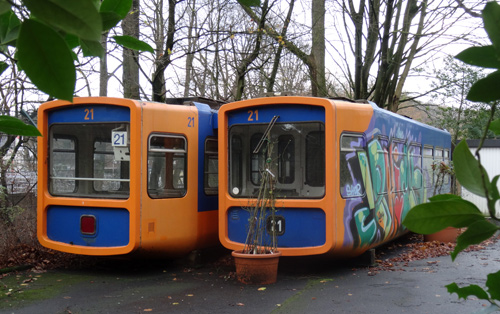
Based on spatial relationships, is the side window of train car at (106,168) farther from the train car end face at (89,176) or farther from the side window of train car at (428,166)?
the side window of train car at (428,166)

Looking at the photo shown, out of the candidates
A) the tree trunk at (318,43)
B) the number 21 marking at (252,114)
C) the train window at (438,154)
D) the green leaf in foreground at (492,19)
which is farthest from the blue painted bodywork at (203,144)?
the green leaf in foreground at (492,19)

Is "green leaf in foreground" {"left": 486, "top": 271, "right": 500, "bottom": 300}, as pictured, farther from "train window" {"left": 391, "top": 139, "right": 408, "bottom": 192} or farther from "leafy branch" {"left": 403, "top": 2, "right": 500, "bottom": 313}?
"train window" {"left": 391, "top": 139, "right": 408, "bottom": 192}

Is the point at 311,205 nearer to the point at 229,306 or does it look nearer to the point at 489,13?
the point at 229,306

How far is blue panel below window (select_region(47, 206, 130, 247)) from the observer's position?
9.02 metres

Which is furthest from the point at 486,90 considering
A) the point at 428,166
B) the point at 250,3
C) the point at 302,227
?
the point at 428,166

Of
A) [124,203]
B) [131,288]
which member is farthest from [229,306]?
[124,203]

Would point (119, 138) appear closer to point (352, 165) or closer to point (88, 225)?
point (88, 225)

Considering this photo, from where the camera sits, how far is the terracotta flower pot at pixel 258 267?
8594 mm

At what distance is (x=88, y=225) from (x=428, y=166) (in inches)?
319

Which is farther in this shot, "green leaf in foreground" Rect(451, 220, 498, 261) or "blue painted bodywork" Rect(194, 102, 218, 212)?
"blue painted bodywork" Rect(194, 102, 218, 212)

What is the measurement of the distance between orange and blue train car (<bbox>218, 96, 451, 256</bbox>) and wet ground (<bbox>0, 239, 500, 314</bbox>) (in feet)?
2.01

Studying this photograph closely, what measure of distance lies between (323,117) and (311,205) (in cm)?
125

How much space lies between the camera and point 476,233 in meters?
0.92

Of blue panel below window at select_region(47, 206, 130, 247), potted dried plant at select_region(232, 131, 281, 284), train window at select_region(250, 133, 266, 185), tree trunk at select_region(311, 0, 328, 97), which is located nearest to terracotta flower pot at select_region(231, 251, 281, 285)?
potted dried plant at select_region(232, 131, 281, 284)
